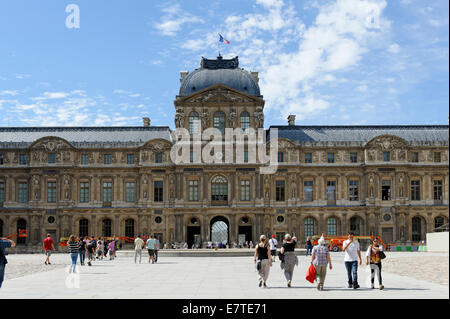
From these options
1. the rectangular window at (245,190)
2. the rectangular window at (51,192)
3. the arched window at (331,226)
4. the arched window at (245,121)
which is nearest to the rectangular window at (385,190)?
the arched window at (331,226)

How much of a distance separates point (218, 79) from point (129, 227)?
21941 millimetres

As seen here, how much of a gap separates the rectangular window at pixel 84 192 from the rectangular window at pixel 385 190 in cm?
3723

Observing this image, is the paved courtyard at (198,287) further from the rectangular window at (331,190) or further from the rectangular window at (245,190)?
the rectangular window at (331,190)

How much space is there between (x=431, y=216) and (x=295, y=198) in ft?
56.2

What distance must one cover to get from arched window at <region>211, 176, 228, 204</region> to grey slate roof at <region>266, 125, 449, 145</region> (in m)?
8.82

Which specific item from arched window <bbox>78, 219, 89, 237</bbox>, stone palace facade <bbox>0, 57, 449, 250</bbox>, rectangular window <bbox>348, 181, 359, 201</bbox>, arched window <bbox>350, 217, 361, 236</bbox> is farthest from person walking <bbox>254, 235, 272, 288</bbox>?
arched window <bbox>78, 219, 89, 237</bbox>

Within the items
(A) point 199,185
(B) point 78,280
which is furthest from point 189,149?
(B) point 78,280

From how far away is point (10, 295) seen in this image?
1916 centimetres

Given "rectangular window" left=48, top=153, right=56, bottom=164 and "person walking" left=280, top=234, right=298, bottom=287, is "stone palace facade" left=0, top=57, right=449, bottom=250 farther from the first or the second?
"person walking" left=280, top=234, right=298, bottom=287

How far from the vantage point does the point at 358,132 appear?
7644 cm

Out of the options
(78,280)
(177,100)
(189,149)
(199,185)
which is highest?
(177,100)

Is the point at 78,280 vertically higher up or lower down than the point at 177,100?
lower down

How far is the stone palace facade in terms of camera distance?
71.9 metres
